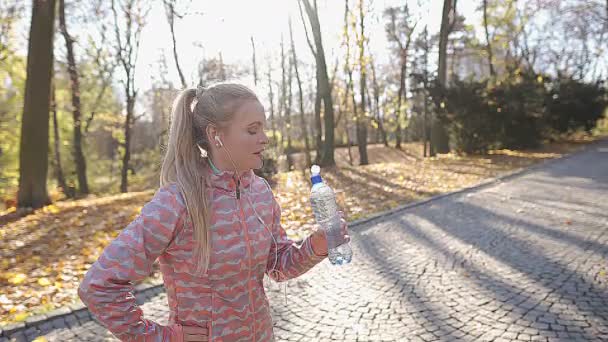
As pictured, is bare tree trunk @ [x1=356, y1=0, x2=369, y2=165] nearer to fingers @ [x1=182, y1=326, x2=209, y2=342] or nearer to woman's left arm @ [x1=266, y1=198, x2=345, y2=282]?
woman's left arm @ [x1=266, y1=198, x2=345, y2=282]

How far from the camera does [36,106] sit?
33.1 feet

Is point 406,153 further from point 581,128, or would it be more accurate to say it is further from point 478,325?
Answer: point 478,325

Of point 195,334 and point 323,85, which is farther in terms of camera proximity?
point 323,85

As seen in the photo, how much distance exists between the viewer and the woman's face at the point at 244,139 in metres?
1.77

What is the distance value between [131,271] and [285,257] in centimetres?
77

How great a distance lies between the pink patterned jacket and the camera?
57.8 inches

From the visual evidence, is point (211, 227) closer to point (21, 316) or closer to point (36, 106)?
point (21, 316)

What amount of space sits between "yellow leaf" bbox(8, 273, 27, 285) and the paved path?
1584 millimetres

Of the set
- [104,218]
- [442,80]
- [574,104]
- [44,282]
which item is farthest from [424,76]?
[44,282]

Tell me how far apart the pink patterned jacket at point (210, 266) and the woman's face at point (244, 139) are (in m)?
0.09

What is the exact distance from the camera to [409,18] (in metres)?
26.2

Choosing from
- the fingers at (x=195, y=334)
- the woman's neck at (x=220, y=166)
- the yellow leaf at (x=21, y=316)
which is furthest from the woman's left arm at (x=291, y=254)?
the yellow leaf at (x=21, y=316)

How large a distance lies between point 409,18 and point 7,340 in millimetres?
26677

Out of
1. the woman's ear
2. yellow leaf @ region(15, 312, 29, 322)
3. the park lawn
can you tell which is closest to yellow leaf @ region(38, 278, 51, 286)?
the park lawn
